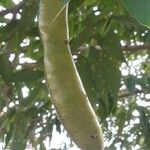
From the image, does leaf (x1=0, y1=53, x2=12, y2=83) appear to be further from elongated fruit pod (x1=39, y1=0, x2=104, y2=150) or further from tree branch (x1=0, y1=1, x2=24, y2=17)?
elongated fruit pod (x1=39, y1=0, x2=104, y2=150)

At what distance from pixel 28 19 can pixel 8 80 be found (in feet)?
0.66

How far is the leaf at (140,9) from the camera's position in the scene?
549 mm

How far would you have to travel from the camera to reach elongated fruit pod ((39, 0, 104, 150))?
869 millimetres

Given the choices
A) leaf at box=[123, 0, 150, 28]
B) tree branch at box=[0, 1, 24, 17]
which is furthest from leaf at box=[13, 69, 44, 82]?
leaf at box=[123, 0, 150, 28]

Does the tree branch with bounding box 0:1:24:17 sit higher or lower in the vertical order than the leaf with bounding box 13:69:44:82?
higher

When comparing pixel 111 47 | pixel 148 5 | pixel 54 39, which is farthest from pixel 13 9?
pixel 148 5

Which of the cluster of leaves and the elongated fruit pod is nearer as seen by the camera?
the elongated fruit pod

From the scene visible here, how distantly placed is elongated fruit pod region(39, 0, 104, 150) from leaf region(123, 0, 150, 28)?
0.32 m

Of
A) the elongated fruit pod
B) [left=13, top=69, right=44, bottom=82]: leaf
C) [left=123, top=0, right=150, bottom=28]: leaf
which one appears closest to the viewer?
[left=123, top=0, right=150, bottom=28]: leaf

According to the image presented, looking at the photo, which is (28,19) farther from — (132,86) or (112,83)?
(132,86)

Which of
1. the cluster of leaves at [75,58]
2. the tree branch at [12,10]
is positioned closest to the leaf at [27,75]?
the cluster of leaves at [75,58]

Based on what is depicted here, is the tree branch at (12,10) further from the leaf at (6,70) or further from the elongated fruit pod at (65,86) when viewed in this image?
the elongated fruit pod at (65,86)

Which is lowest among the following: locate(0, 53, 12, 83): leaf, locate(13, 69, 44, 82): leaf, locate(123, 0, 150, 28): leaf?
locate(13, 69, 44, 82): leaf

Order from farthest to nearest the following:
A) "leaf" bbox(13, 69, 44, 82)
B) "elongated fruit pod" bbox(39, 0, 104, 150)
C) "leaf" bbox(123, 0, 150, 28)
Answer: "leaf" bbox(13, 69, 44, 82) → "elongated fruit pod" bbox(39, 0, 104, 150) → "leaf" bbox(123, 0, 150, 28)
